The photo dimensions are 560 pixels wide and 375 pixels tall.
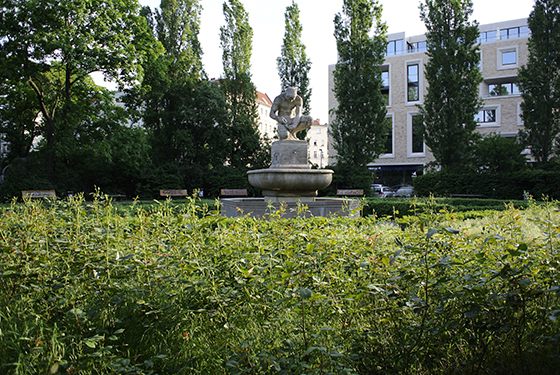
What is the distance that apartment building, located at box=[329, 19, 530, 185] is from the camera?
36750mm

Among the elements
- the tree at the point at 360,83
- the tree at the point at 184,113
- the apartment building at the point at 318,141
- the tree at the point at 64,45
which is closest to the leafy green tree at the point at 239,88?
the tree at the point at 184,113

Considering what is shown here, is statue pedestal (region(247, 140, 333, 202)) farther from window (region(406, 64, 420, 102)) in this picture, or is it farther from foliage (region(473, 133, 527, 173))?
window (region(406, 64, 420, 102))

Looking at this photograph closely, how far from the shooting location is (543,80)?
20891 millimetres

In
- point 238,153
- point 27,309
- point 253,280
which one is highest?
point 238,153

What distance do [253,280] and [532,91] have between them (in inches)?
951

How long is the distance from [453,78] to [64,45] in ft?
63.1

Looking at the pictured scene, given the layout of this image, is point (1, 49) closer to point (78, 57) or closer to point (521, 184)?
point (78, 57)

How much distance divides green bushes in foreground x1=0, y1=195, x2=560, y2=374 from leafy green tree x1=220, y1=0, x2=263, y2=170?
2343 centimetres

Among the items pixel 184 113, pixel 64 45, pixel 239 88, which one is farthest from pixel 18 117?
pixel 239 88

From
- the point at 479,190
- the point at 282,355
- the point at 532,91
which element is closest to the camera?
the point at 282,355

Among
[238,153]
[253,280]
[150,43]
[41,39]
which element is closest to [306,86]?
[238,153]

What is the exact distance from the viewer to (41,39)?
51.8 feet

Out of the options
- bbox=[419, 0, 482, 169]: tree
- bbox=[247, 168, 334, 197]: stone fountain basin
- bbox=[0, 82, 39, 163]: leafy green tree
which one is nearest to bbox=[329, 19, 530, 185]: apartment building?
bbox=[419, 0, 482, 169]: tree

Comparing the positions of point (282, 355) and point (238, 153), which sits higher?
point (238, 153)
